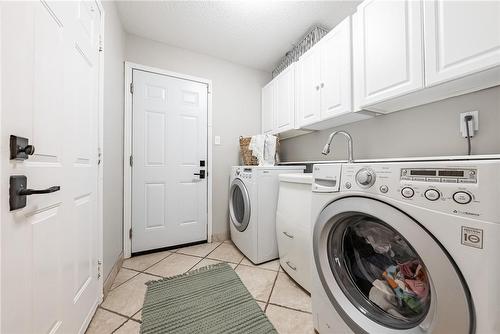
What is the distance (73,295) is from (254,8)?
2.35m

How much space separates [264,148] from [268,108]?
700mm

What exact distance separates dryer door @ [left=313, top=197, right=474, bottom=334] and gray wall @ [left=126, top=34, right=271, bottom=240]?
165 cm

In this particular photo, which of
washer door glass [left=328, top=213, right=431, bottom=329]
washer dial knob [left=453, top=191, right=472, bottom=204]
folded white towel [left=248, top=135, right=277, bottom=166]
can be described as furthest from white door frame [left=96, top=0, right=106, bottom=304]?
washer dial knob [left=453, top=191, right=472, bottom=204]

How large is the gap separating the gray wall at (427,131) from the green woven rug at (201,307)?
4.79 feet

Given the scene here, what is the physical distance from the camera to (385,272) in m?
0.84

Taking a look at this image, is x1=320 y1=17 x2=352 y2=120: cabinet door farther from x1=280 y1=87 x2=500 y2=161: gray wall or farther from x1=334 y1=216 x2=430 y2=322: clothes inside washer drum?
x1=334 y1=216 x2=430 y2=322: clothes inside washer drum

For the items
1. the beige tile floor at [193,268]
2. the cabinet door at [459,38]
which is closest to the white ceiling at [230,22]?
the cabinet door at [459,38]

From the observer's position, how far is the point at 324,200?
94 centimetres

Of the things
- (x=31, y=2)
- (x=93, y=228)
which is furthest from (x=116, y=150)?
(x=31, y=2)

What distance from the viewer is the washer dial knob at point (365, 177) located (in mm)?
740

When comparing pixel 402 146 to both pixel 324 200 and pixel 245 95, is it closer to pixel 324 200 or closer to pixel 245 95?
pixel 324 200

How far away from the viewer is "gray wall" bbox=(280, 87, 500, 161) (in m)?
1.01

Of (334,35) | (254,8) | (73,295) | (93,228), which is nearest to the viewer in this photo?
(73,295)

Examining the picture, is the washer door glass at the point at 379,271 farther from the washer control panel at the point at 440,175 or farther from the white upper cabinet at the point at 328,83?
the white upper cabinet at the point at 328,83
